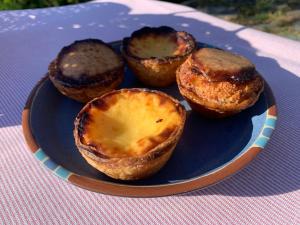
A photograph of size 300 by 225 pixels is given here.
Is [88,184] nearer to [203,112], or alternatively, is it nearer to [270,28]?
[203,112]

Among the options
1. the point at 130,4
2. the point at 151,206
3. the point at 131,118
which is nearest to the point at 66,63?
the point at 131,118

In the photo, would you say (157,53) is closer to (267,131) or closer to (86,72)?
(86,72)

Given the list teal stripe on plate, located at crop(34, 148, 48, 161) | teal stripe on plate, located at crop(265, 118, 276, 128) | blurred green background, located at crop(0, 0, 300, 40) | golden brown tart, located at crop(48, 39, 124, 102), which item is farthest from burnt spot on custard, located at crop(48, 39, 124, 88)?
blurred green background, located at crop(0, 0, 300, 40)

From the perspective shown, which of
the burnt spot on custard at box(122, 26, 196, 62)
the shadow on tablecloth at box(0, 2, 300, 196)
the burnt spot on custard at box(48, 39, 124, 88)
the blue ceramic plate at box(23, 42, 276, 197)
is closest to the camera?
the blue ceramic plate at box(23, 42, 276, 197)

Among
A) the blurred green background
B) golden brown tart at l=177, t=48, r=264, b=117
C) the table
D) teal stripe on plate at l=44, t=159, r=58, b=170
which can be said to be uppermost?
golden brown tart at l=177, t=48, r=264, b=117

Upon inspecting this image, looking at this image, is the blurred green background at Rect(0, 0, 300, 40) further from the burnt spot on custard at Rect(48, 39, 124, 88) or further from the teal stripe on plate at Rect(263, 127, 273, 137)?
the teal stripe on plate at Rect(263, 127, 273, 137)

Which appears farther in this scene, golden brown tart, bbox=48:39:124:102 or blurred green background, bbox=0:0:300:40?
blurred green background, bbox=0:0:300:40
